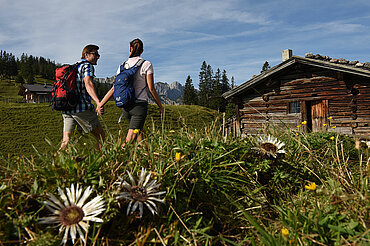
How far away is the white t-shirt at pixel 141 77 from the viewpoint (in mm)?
3896

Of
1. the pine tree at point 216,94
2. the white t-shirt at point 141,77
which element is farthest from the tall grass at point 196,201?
the pine tree at point 216,94

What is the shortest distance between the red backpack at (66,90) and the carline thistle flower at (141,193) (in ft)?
8.90

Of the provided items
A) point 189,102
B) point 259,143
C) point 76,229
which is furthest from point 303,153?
point 189,102

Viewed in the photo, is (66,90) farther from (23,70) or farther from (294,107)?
(23,70)

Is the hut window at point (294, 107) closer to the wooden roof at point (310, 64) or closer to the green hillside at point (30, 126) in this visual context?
the wooden roof at point (310, 64)

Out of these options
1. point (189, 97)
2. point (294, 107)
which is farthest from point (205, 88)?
point (294, 107)

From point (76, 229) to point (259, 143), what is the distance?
154cm

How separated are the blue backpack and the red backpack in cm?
62

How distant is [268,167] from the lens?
2.03m

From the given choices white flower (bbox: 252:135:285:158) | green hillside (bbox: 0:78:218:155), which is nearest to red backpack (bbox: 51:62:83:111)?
white flower (bbox: 252:135:285:158)

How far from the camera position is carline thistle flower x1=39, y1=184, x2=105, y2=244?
50.9 inches

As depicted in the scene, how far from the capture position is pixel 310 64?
11.6 metres

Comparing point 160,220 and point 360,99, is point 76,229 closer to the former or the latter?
point 160,220

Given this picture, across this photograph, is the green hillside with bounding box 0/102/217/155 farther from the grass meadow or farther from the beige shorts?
the grass meadow
